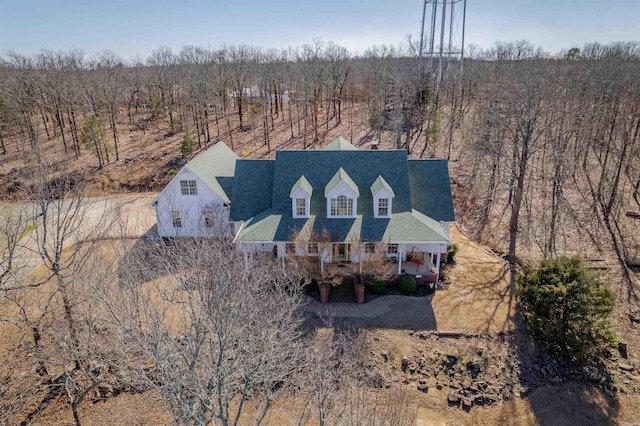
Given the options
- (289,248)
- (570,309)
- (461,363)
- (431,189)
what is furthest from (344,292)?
(570,309)

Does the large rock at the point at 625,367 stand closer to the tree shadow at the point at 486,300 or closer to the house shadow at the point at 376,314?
the tree shadow at the point at 486,300

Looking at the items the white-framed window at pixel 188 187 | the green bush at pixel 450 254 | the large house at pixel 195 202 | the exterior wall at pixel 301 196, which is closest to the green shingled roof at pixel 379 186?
the exterior wall at pixel 301 196

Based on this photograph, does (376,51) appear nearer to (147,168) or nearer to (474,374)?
(147,168)

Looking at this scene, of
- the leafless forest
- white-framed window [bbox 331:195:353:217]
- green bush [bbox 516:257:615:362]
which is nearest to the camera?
the leafless forest

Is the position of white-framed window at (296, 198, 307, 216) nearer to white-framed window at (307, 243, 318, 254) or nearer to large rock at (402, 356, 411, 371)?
white-framed window at (307, 243, 318, 254)

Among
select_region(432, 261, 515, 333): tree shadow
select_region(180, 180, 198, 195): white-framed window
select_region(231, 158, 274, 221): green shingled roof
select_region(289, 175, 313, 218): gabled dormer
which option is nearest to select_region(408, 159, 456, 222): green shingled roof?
select_region(432, 261, 515, 333): tree shadow

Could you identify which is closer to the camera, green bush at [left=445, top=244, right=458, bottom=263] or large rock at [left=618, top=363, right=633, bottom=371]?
large rock at [left=618, top=363, right=633, bottom=371]

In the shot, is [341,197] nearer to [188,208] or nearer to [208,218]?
[208,218]
